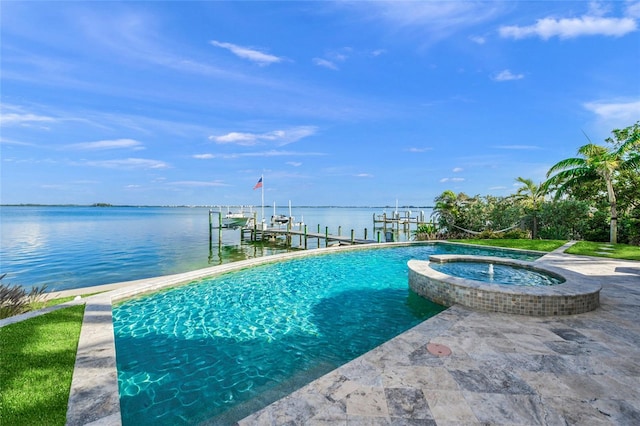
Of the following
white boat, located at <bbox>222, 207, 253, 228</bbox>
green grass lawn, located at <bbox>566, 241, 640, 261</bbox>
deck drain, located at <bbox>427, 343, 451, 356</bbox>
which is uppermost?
white boat, located at <bbox>222, 207, 253, 228</bbox>

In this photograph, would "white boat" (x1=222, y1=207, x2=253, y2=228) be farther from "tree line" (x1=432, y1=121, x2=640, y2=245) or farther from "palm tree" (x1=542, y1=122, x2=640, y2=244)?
"palm tree" (x1=542, y1=122, x2=640, y2=244)

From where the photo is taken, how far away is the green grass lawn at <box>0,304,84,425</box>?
100 inches

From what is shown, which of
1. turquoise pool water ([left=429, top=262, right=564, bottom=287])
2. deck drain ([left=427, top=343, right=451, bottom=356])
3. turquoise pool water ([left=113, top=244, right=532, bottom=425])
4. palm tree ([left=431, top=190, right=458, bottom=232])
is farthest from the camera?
palm tree ([left=431, top=190, right=458, bottom=232])

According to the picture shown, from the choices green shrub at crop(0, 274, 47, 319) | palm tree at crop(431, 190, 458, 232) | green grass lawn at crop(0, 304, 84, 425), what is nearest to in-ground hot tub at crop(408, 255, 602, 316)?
green grass lawn at crop(0, 304, 84, 425)

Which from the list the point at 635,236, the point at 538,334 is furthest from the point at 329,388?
the point at 635,236

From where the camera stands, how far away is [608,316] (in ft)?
16.3

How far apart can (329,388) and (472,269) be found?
7058 millimetres

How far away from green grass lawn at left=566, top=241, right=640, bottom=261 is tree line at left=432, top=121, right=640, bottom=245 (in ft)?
6.09

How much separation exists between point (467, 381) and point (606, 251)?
44.0ft

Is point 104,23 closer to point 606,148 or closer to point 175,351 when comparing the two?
point 175,351

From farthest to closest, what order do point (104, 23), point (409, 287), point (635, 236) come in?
point (635, 236)
point (104, 23)
point (409, 287)

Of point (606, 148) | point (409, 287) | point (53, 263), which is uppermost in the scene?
point (606, 148)

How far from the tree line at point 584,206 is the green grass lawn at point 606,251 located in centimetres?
186

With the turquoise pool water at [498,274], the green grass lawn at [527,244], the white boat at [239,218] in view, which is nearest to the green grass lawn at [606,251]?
the green grass lawn at [527,244]
